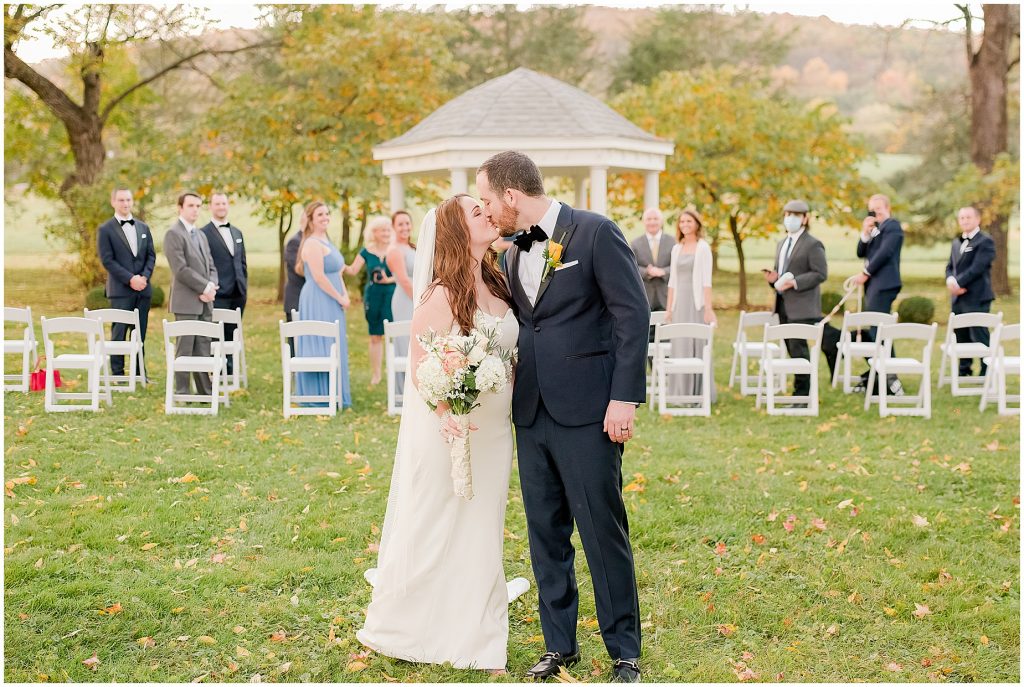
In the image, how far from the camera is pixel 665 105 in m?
25.2

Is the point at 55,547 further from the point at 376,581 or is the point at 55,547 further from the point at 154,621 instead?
the point at 376,581

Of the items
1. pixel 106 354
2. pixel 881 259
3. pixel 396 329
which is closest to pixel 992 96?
pixel 881 259

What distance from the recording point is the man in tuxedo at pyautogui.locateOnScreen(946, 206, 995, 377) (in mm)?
12359

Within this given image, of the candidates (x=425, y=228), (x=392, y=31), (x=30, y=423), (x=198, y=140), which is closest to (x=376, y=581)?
(x=425, y=228)

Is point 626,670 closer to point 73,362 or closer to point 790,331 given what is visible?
point 790,331

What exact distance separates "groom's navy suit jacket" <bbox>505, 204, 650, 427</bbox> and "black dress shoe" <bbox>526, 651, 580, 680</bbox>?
3.49ft

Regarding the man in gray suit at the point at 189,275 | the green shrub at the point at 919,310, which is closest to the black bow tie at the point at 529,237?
the man in gray suit at the point at 189,275

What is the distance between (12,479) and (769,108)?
2095 centimetres

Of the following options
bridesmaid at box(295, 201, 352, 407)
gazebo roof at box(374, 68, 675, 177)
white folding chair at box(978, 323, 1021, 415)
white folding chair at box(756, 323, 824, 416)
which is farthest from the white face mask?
bridesmaid at box(295, 201, 352, 407)

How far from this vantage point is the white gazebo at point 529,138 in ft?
52.9

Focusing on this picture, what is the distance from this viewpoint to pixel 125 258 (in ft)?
40.4

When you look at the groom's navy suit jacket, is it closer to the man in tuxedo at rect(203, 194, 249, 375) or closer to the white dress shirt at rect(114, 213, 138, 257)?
the man in tuxedo at rect(203, 194, 249, 375)

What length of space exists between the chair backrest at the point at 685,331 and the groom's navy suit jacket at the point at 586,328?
6547 millimetres

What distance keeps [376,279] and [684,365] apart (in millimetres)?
3925
